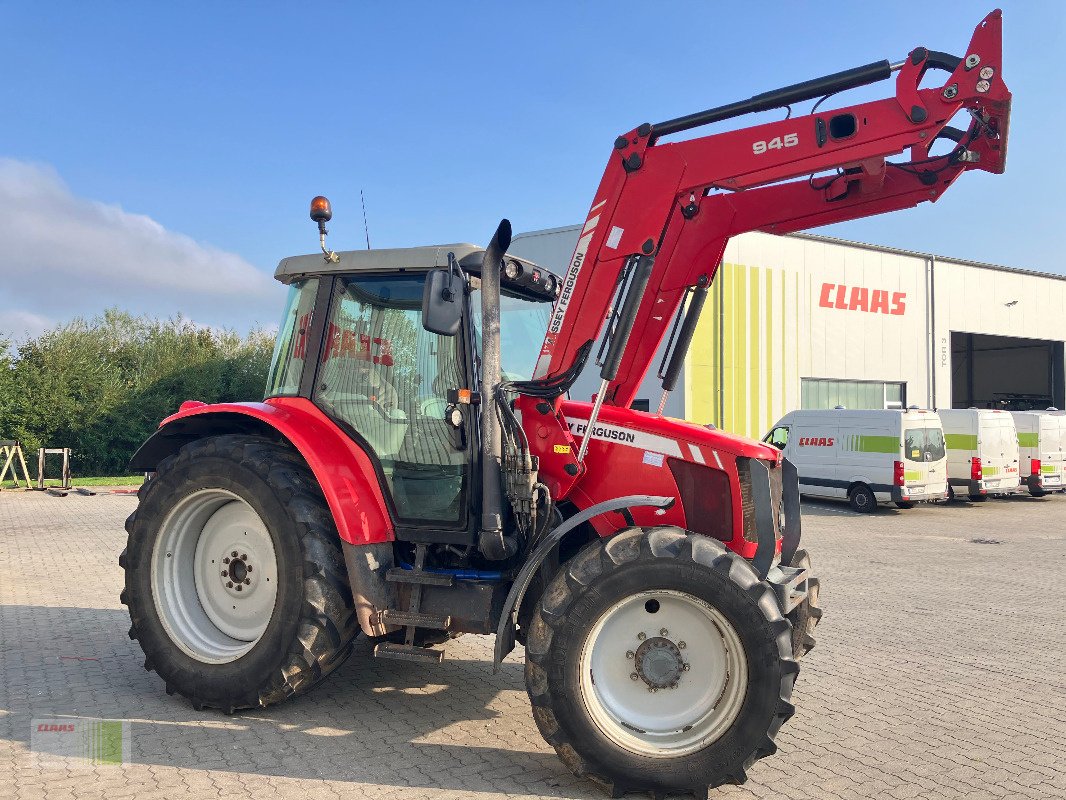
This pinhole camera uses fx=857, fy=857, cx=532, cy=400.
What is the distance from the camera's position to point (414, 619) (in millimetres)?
4480

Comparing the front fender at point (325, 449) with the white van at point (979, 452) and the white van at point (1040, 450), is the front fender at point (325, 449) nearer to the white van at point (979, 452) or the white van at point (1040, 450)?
the white van at point (979, 452)

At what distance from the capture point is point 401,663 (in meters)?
5.81

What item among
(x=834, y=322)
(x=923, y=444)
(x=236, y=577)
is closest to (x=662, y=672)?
(x=236, y=577)

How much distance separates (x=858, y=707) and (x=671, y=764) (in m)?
1.96

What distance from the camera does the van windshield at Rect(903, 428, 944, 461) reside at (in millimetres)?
17625

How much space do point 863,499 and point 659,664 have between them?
15643mm

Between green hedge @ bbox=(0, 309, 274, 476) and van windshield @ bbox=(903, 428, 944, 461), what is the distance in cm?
2018

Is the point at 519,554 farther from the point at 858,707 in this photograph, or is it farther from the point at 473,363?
the point at 858,707

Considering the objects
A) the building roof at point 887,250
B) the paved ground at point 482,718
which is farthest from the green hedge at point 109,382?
the paved ground at point 482,718

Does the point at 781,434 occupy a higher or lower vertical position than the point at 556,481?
higher

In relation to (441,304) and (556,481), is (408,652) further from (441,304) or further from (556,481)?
(441,304)

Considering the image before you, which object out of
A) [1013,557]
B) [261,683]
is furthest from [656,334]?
[1013,557]

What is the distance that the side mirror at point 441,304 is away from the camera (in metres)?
4.05

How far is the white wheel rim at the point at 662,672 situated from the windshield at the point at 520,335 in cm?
159
